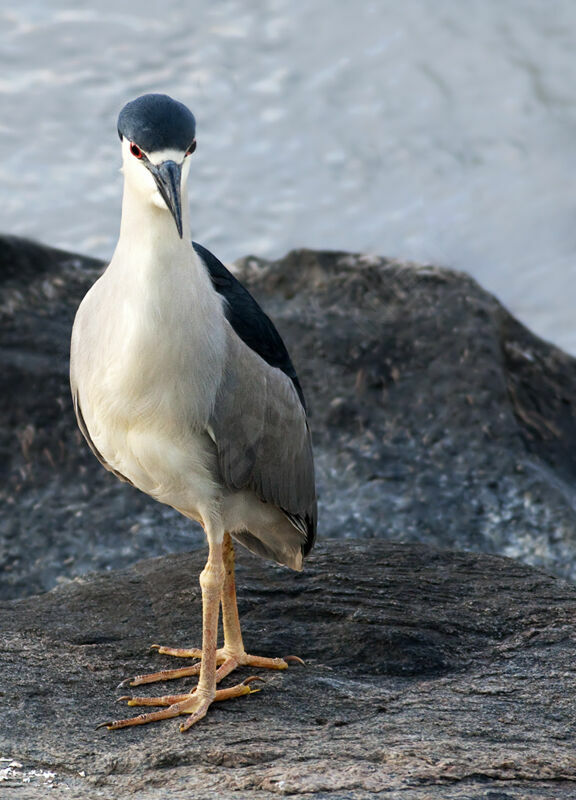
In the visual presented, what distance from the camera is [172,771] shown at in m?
3.39

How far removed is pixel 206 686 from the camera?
4.04 metres

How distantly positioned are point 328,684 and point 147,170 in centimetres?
192

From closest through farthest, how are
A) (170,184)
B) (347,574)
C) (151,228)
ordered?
(170,184)
(151,228)
(347,574)

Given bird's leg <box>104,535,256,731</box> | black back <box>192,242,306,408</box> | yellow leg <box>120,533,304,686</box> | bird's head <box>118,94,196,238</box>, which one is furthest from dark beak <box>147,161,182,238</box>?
yellow leg <box>120,533,304,686</box>

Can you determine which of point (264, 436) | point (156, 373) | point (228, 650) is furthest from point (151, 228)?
point (228, 650)

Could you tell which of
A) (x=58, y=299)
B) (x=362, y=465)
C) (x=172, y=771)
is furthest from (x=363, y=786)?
(x=58, y=299)

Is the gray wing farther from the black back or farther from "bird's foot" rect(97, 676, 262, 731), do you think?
"bird's foot" rect(97, 676, 262, 731)

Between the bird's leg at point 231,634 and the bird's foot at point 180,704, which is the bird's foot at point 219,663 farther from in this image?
the bird's foot at point 180,704

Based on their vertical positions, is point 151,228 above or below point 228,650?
above

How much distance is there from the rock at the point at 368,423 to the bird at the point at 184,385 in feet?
6.79

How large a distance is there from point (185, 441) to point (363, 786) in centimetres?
133

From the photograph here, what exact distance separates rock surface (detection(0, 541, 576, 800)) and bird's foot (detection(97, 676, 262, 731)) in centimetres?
3

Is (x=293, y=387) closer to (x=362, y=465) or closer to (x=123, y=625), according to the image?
(x=123, y=625)

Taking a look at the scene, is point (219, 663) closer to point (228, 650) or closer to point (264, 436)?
point (228, 650)
